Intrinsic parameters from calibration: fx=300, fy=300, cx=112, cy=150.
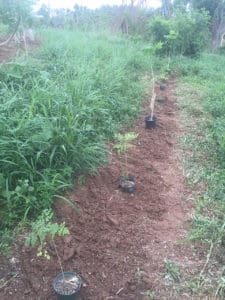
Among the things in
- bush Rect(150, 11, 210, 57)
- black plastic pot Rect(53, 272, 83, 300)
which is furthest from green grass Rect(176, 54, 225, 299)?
bush Rect(150, 11, 210, 57)

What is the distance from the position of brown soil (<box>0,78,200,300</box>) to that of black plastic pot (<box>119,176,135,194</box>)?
0.19ft

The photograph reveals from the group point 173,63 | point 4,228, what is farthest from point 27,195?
point 173,63

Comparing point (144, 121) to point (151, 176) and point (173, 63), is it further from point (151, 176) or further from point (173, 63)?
point (173, 63)

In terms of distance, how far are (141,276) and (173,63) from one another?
7831mm

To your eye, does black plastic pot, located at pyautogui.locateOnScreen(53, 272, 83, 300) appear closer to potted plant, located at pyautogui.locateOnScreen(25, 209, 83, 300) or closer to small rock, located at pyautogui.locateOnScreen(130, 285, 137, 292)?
potted plant, located at pyautogui.locateOnScreen(25, 209, 83, 300)

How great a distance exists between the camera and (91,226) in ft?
7.58

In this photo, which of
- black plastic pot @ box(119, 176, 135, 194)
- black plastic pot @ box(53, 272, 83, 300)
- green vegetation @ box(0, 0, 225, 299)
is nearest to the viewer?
black plastic pot @ box(53, 272, 83, 300)

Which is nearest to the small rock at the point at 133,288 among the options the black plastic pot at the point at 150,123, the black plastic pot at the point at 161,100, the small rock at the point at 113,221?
the small rock at the point at 113,221

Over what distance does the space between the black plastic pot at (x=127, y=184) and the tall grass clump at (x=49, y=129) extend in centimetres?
31

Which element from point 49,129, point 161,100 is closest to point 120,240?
point 49,129

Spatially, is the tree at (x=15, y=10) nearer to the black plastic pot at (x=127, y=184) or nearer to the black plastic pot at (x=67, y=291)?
the black plastic pot at (x=127, y=184)

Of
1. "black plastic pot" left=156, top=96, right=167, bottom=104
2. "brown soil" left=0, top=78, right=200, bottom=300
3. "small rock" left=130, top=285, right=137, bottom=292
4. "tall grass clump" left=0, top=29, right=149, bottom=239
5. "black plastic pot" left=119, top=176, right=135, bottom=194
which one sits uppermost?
"tall grass clump" left=0, top=29, right=149, bottom=239

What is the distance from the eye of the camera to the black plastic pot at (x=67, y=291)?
1692 mm

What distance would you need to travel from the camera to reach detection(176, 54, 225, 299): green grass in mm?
2023
